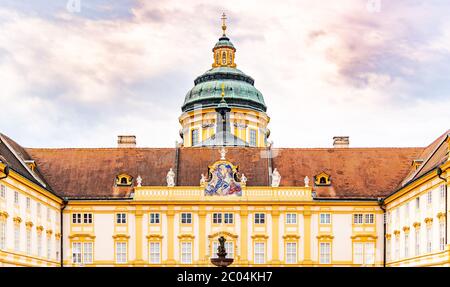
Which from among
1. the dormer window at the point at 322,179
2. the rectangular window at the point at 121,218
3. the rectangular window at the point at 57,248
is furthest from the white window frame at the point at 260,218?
the rectangular window at the point at 57,248

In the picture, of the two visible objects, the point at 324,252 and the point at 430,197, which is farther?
the point at 324,252

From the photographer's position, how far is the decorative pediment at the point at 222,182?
50156mm

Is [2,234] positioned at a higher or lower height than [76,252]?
higher

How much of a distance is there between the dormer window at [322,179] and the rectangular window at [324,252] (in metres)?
4.10

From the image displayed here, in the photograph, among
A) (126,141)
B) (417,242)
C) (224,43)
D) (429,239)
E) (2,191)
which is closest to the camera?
(2,191)

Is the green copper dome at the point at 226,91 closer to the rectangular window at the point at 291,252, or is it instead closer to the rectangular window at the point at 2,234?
the rectangular window at the point at 291,252

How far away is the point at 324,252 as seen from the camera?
49656 millimetres

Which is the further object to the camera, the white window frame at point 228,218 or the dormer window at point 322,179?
the dormer window at point 322,179

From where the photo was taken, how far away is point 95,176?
51594mm

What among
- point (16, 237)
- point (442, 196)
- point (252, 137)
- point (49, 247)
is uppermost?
point (252, 137)

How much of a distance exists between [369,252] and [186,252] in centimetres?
1193

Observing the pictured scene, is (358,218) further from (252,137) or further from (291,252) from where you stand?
(252,137)

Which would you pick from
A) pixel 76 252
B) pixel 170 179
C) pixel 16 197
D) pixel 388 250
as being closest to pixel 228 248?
pixel 170 179
